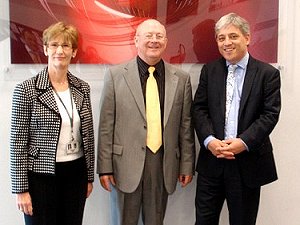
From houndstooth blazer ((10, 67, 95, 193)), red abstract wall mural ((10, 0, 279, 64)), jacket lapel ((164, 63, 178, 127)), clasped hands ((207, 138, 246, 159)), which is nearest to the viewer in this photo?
houndstooth blazer ((10, 67, 95, 193))

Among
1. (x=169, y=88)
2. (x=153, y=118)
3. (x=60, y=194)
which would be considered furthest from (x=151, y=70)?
(x=60, y=194)

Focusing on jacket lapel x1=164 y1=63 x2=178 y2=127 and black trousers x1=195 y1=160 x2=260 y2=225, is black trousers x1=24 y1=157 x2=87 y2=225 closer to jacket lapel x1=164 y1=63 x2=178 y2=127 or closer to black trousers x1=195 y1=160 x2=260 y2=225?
jacket lapel x1=164 y1=63 x2=178 y2=127

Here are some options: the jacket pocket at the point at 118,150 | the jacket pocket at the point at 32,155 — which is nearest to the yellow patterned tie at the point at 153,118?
the jacket pocket at the point at 118,150

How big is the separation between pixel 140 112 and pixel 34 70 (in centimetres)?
73

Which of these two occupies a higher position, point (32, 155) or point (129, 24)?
point (129, 24)

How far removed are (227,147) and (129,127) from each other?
1.77ft

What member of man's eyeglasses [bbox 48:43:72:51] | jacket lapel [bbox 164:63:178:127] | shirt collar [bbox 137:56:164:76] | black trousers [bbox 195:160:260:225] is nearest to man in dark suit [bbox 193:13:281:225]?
black trousers [bbox 195:160:260:225]

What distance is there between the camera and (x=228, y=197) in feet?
7.06

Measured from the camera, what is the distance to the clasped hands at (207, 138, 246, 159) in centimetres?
204

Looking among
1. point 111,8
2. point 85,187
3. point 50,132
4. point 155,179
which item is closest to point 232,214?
point 155,179

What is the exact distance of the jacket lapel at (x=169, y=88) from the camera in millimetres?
2137

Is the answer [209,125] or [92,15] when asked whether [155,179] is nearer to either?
[209,125]

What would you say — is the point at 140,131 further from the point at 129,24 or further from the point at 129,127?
the point at 129,24

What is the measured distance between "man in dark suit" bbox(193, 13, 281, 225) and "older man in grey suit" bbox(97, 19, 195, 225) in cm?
17
